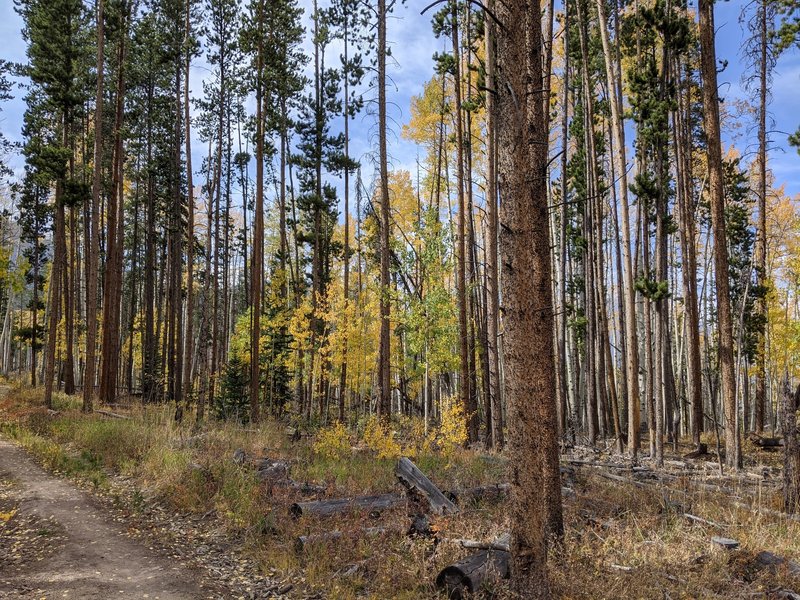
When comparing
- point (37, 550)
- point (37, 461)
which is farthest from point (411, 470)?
point (37, 461)

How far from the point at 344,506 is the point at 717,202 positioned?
10564mm

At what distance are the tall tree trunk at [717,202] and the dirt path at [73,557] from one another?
441 inches

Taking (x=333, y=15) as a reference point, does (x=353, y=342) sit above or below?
below

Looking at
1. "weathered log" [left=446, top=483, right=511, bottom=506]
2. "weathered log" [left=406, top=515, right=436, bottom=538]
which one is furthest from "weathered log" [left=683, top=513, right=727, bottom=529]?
"weathered log" [left=406, top=515, right=436, bottom=538]

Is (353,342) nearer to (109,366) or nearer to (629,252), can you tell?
(109,366)

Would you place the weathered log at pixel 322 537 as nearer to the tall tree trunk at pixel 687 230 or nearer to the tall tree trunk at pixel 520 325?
the tall tree trunk at pixel 520 325

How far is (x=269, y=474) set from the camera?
28.3 feet

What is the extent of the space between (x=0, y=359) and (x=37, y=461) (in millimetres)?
53983

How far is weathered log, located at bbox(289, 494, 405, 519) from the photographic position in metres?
6.88

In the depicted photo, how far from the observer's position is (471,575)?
446 centimetres

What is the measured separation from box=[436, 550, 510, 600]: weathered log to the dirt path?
259 centimetres

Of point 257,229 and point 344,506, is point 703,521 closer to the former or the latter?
point 344,506

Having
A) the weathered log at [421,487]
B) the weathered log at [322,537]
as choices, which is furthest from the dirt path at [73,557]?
the weathered log at [421,487]

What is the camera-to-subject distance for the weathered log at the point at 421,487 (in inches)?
267
